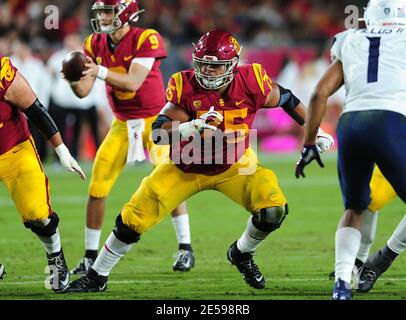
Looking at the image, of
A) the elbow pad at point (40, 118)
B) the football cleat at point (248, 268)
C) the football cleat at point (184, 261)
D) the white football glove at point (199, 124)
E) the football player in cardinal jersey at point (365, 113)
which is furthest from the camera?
the football cleat at point (184, 261)

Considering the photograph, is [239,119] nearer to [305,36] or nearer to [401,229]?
[401,229]

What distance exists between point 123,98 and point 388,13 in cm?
240

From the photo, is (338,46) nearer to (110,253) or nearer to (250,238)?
(250,238)

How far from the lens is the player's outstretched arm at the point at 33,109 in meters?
5.27

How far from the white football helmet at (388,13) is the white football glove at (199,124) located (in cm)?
98

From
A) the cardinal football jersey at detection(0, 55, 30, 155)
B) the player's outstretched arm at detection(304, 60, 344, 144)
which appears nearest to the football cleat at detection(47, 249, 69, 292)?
the cardinal football jersey at detection(0, 55, 30, 155)

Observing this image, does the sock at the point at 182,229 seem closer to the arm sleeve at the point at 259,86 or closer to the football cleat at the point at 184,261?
A: the football cleat at the point at 184,261

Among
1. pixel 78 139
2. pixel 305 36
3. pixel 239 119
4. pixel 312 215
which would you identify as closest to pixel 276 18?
pixel 305 36

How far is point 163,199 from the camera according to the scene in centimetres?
533

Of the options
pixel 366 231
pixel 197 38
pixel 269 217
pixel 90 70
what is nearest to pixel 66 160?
pixel 90 70

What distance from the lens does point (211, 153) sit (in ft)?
17.9

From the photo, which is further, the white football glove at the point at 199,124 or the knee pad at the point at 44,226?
the knee pad at the point at 44,226

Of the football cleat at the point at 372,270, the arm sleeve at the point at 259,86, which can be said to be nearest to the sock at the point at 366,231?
the football cleat at the point at 372,270

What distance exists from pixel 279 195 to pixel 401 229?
0.73 meters
